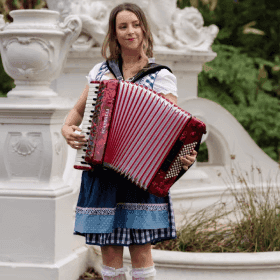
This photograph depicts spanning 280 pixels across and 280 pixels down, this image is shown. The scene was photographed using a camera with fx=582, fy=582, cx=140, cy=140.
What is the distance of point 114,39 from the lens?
2900 millimetres

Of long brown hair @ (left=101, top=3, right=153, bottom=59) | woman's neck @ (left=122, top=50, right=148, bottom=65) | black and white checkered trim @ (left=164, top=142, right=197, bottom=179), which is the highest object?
long brown hair @ (left=101, top=3, right=153, bottom=59)

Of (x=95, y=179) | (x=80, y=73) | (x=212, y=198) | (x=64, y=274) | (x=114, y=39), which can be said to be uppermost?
(x=114, y=39)

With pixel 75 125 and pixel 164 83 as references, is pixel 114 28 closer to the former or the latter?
pixel 164 83

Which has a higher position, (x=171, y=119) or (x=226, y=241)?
(x=171, y=119)

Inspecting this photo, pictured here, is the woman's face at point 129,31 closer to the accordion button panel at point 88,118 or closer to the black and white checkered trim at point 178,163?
the accordion button panel at point 88,118

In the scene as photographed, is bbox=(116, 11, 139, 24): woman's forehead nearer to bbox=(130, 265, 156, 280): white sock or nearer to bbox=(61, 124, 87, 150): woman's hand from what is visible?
bbox=(61, 124, 87, 150): woman's hand

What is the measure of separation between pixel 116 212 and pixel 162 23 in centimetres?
347

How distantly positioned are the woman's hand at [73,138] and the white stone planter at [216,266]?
4.30 feet

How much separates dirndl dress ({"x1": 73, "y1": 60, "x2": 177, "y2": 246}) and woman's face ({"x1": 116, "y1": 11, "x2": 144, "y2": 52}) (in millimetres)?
180

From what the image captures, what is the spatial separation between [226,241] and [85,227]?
1.61 metres

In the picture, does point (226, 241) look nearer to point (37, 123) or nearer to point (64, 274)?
point (64, 274)

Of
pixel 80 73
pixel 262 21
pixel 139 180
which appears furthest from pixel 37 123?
pixel 262 21

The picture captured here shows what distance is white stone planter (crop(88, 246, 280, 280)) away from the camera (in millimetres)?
3762

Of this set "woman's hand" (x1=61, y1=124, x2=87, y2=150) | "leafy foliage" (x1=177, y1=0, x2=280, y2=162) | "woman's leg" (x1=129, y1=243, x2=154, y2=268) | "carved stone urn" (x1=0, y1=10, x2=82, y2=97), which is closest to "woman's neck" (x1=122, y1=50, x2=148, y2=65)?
"woman's hand" (x1=61, y1=124, x2=87, y2=150)
